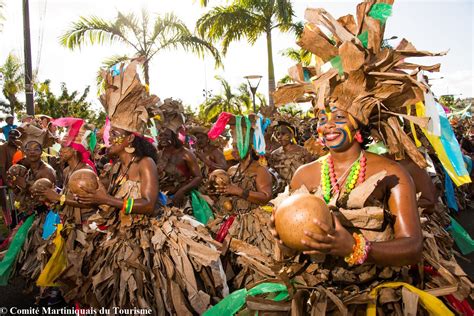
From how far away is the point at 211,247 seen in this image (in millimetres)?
3730

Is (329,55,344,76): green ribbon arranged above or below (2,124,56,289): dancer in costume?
above

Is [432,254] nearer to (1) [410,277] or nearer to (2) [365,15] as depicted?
(1) [410,277]

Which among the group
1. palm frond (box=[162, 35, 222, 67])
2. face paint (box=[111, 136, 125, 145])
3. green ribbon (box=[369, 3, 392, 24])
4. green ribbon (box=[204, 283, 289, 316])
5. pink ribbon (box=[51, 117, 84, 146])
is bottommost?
green ribbon (box=[204, 283, 289, 316])

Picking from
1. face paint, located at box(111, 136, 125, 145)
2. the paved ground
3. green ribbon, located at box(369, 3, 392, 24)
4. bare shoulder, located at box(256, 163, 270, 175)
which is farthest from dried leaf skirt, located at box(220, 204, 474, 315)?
the paved ground

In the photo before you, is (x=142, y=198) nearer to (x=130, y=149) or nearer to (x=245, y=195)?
(x=130, y=149)

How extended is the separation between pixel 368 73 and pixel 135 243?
2.40m

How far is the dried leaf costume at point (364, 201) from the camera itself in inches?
81.7

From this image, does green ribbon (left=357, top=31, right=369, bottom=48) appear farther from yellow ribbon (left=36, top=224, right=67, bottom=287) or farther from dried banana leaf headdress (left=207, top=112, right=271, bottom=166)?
yellow ribbon (left=36, top=224, right=67, bottom=287)

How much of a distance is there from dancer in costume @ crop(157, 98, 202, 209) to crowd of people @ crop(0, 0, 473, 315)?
19 millimetres

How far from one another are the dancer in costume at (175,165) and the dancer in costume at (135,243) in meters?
1.55

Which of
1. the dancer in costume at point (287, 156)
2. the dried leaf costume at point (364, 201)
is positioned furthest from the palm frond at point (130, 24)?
the dried leaf costume at point (364, 201)

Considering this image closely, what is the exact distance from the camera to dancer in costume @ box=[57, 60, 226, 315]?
346 centimetres

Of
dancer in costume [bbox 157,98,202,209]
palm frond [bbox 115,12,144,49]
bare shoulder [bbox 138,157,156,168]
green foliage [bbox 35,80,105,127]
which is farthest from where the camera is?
green foliage [bbox 35,80,105,127]

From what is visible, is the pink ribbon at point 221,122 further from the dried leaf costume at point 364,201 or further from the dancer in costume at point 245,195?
the dried leaf costume at point 364,201
